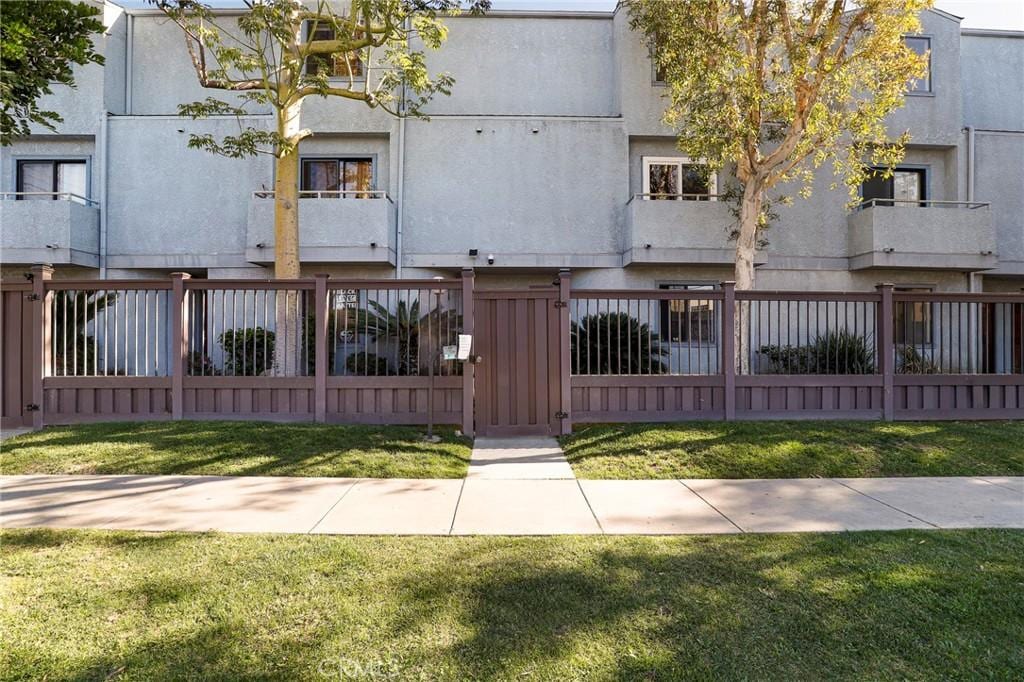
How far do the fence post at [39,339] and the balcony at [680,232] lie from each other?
36.5ft

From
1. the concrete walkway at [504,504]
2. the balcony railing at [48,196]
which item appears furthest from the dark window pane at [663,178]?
the balcony railing at [48,196]

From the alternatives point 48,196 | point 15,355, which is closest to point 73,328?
point 15,355

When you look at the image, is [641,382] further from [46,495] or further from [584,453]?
[46,495]

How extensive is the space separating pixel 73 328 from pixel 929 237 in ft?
58.4

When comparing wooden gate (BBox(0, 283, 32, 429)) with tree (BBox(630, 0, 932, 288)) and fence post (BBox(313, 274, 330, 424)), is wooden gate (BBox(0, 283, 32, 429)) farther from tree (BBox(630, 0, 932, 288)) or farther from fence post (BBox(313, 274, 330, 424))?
tree (BBox(630, 0, 932, 288))

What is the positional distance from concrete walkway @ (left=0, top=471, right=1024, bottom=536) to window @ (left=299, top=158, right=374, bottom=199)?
9667 mm

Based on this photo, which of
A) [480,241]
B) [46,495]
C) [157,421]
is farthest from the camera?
[480,241]

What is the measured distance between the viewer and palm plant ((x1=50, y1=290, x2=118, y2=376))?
855 centimetres

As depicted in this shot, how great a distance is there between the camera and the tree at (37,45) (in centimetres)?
455

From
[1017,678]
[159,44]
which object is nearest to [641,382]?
[1017,678]

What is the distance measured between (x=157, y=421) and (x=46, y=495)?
9.47ft

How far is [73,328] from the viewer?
8836mm

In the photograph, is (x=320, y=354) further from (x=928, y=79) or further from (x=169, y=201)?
(x=928, y=79)

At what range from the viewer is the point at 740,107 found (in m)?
11.1
